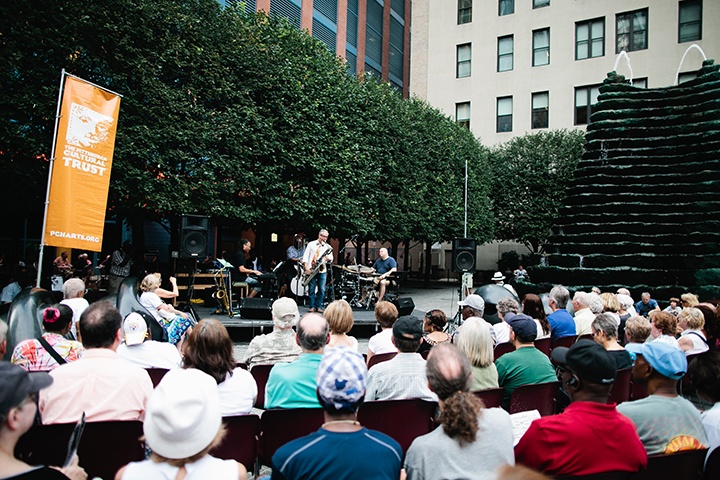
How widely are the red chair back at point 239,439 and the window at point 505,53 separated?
112 feet

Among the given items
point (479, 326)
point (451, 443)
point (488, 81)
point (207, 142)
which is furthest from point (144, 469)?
point (488, 81)

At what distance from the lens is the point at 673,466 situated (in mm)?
2475

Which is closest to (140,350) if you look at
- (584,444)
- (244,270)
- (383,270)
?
(584,444)

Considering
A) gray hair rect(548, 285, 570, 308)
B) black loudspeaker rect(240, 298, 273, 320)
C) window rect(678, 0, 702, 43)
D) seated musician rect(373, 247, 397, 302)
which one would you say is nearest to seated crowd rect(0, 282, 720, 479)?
gray hair rect(548, 285, 570, 308)

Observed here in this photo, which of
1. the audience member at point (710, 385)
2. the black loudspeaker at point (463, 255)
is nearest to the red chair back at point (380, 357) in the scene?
the audience member at point (710, 385)

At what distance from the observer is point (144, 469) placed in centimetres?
188

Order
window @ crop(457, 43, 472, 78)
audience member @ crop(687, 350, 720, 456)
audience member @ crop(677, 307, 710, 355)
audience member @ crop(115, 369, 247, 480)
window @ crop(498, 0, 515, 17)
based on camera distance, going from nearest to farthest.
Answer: audience member @ crop(115, 369, 247, 480), audience member @ crop(687, 350, 720, 456), audience member @ crop(677, 307, 710, 355), window @ crop(498, 0, 515, 17), window @ crop(457, 43, 472, 78)

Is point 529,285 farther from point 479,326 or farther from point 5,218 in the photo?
point 5,218

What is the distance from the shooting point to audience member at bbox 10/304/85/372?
3.76 m

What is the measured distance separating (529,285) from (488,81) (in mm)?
23256

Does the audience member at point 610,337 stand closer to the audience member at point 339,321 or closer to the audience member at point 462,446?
the audience member at point 339,321

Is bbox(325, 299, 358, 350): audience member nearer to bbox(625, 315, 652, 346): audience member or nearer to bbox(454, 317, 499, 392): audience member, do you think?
bbox(454, 317, 499, 392): audience member

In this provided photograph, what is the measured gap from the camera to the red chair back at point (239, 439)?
2.94 metres

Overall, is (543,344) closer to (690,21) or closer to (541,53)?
(690,21)
